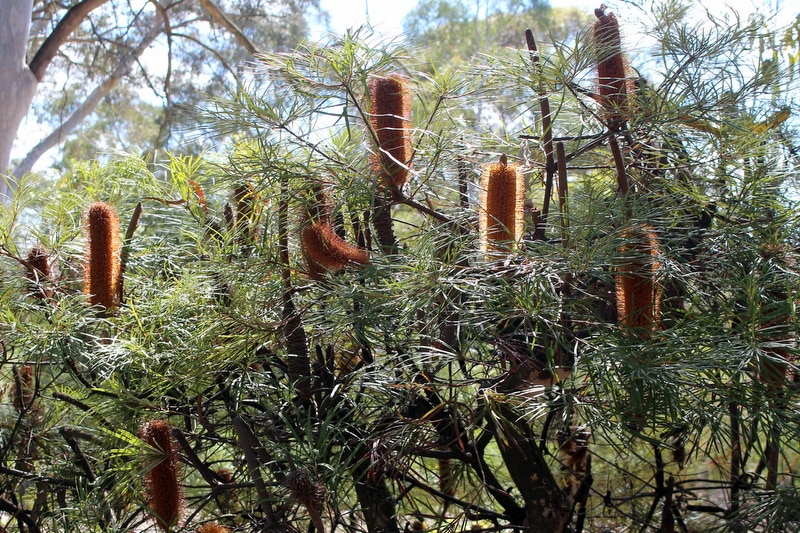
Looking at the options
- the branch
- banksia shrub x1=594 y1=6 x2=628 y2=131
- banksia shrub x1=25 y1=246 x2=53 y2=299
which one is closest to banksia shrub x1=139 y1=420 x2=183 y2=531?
banksia shrub x1=25 y1=246 x2=53 y2=299

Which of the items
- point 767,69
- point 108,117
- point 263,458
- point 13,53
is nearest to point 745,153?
point 767,69

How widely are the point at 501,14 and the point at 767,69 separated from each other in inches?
232

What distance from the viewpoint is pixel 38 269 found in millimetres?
1012

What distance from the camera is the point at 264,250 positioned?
2.77 ft

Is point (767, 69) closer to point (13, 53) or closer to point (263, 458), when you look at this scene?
point (263, 458)

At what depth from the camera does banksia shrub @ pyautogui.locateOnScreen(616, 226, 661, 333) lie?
688 mm

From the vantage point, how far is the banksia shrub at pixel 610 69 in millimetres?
785

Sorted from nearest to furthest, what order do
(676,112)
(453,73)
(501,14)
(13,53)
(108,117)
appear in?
1. (676,112)
2. (453,73)
3. (13,53)
4. (108,117)
5. (501,14)

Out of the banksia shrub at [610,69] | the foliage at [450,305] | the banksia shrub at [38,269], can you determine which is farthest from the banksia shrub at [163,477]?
the banksia shrub at [610,69]

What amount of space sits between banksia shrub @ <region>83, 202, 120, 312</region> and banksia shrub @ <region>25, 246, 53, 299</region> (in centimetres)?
13

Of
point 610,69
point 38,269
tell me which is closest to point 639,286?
point 610,69

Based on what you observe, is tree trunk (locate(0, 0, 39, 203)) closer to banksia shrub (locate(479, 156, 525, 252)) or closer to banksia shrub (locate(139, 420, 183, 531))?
banksia shrub (locate(139, 420, 183, 531))

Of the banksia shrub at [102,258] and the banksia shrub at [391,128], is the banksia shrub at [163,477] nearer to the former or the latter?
the banksia shrub at [102,258]

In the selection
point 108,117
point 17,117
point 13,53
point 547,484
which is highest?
point 108,117
